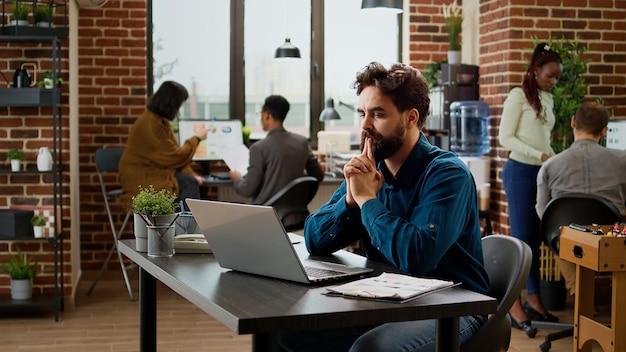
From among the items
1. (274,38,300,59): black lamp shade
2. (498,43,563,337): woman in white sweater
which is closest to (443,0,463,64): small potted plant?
(498,43,563,337): woman in white sweater

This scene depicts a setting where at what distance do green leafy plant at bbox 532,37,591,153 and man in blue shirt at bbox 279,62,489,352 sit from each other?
3148 mm

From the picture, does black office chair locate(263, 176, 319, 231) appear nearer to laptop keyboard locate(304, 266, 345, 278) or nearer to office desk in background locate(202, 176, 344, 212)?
office desk in background locate(202, 176, 344, 212)

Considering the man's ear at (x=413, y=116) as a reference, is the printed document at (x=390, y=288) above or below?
below

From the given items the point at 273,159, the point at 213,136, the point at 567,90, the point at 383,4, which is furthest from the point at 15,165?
the point at 567,90

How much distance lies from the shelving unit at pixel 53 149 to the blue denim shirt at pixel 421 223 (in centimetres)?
307

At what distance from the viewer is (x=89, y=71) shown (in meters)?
6.79

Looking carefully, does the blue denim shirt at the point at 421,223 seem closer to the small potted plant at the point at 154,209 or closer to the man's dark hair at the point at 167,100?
the small potted plant at the point at 154,209

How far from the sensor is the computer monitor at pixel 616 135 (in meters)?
5.47

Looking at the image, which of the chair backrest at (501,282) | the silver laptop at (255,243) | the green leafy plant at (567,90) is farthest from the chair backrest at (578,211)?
the silver laptop at (255,243)

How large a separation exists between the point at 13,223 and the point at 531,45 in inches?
140

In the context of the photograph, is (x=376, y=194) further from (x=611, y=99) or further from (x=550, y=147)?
(x=611, y=99)

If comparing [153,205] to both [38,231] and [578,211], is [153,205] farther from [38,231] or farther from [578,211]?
[38,231]

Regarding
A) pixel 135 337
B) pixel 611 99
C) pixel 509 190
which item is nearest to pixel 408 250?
pixel 135 337

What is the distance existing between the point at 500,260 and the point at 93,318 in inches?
137
